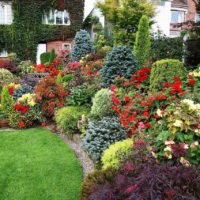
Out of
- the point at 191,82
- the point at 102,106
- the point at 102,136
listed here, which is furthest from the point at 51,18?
the point at 102,136

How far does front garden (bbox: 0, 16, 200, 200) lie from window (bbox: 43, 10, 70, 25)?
15.4 m

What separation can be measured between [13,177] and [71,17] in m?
21.8

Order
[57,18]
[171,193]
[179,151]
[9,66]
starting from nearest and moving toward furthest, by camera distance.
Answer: [171,193], [179,151], [9,66], [57,18]

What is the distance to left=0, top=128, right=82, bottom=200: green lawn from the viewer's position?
5059 millimetres

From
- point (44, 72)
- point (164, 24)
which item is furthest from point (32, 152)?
point (164, 24)

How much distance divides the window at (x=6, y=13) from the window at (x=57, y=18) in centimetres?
281

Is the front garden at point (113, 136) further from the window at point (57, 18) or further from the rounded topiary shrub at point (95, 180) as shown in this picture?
the window at point (57, 18)

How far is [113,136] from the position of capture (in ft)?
20.2

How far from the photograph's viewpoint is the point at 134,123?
242 inches

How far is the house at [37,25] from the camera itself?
23.9 meters

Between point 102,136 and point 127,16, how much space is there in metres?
14.7

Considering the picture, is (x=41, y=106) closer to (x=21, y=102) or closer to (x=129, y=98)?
(x=21, y=102)

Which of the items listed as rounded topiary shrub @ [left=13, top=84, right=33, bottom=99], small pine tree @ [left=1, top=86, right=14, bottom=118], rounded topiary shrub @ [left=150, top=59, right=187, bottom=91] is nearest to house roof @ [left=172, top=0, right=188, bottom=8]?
rounded topiary shrub @ [left=13, top=84, right=33, bottom=99]

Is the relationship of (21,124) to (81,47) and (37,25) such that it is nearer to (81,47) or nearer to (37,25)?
(81,47)
